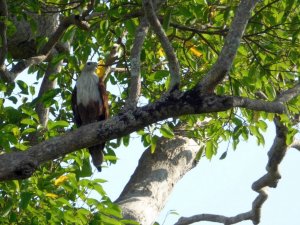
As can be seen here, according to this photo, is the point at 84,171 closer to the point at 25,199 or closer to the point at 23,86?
the point at 25,199

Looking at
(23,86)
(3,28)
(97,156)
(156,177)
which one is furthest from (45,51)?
(156,177)

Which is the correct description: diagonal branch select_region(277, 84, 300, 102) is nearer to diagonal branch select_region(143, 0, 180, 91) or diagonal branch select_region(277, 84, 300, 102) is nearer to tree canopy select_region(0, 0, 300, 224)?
tree canopy select_region(0, 0, 300, 224)

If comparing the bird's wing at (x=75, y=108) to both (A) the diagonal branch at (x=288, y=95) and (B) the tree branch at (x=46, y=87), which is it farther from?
(A) the diagonal branch at (x=288, y=95)

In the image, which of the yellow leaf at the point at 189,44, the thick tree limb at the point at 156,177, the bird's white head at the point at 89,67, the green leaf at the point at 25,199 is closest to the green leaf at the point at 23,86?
the bird's white head at the point at 89,67

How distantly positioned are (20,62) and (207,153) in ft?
5.99

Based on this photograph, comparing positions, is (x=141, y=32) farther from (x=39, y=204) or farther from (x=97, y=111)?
(x=97, y=111)

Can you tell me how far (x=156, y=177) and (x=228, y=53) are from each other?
263 cm

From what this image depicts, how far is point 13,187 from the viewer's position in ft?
15.4

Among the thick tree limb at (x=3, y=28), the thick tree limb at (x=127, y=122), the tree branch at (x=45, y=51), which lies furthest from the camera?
the tree branch at (x=45, y=51)

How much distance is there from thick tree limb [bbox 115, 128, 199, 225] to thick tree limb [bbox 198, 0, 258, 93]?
2.12 m

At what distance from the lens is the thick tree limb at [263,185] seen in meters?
7.15

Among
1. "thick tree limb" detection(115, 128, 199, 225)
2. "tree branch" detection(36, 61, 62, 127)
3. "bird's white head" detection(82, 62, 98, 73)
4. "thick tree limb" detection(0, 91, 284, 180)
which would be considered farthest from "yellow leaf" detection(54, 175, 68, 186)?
"bird's white head" detection(82, 62, 98, 73)

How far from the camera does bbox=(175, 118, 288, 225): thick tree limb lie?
7.15 metres

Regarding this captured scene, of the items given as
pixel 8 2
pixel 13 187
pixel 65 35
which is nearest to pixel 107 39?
pixel 65 35
